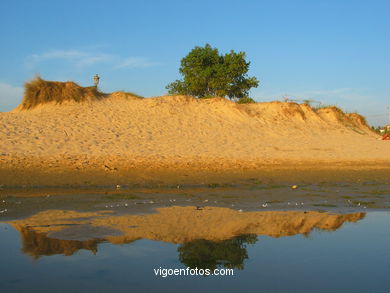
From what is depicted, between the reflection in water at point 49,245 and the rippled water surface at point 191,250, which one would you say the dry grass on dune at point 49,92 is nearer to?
the rippled water surface at point 191,250

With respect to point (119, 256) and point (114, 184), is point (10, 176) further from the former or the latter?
point (119, 256)

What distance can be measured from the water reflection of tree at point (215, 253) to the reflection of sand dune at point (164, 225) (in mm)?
266

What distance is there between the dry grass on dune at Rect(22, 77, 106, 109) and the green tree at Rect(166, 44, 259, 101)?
59.2 feet

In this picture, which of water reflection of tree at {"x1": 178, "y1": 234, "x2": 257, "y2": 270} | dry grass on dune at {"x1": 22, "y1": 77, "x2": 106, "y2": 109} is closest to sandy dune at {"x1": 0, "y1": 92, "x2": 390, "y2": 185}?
dry grass on dune at {"x1": 22, "y1": 77, "x2": 106, "y2": 109}

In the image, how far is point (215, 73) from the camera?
3916 centimetres

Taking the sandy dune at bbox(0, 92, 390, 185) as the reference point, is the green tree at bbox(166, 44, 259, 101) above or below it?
above

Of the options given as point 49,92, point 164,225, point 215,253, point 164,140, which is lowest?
point 215,253

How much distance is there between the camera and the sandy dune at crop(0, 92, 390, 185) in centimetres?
1404

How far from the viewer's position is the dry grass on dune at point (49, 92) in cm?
2156

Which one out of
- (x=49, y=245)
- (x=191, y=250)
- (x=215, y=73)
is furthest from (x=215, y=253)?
(x=215, y=73)

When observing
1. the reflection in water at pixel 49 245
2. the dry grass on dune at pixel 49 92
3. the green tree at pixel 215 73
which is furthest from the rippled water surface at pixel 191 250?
the green tree at pixel 215 73

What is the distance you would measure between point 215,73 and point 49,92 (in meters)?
19.7

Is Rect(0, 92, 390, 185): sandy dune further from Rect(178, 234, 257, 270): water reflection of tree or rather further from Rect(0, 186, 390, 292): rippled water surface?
Rect(178, 234, 257, 270): water reflection of tree

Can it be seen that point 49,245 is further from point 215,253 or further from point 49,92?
point 49,92
